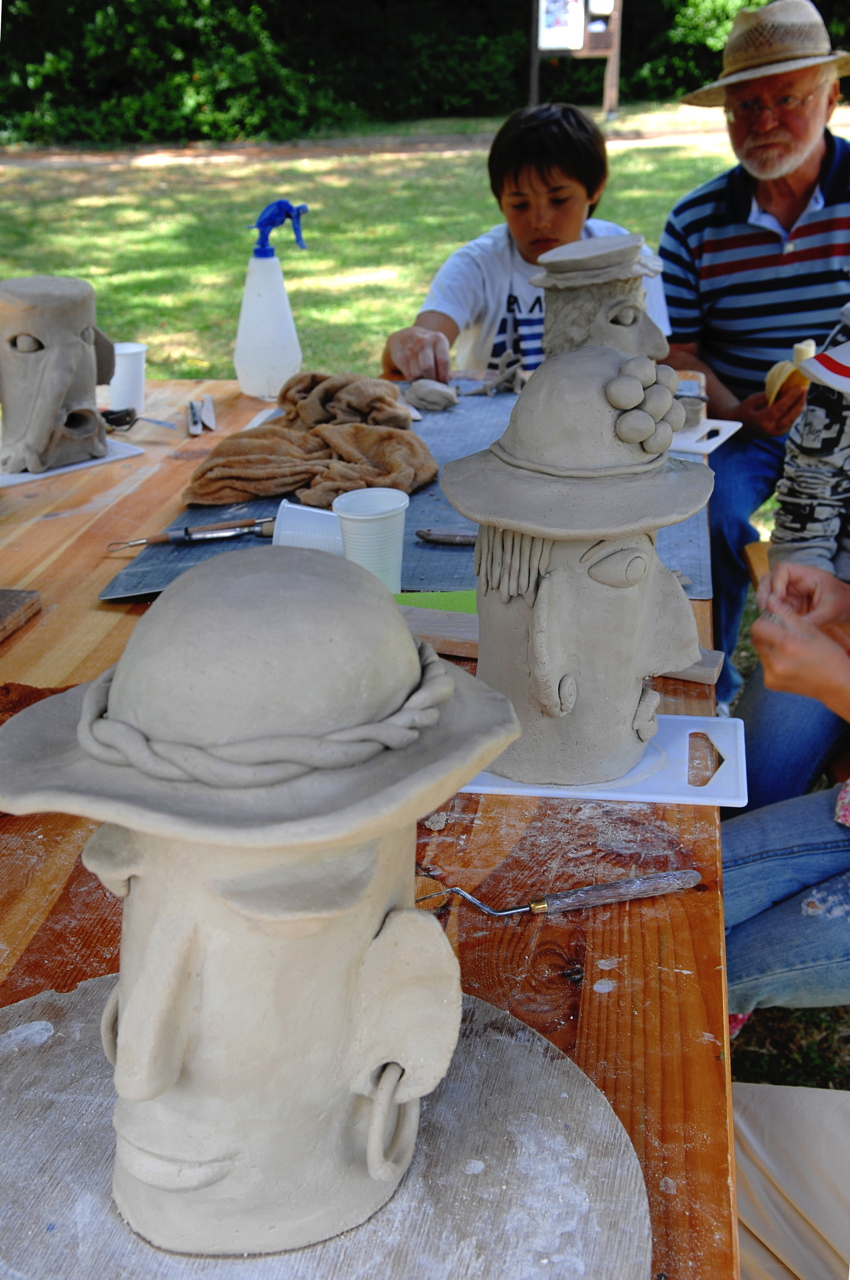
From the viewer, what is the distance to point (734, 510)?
2729 mm

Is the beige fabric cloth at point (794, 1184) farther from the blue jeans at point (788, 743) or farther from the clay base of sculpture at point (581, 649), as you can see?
the blue jeans at point (788, 743)

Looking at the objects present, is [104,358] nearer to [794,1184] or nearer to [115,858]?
[115,858]

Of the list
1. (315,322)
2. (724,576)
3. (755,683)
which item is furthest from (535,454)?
(315,322)

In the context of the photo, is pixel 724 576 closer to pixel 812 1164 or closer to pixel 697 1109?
pixel 812 1164

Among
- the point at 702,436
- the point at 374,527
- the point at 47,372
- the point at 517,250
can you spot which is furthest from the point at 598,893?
the point at 517,250

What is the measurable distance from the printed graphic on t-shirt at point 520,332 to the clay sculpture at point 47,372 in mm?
1262

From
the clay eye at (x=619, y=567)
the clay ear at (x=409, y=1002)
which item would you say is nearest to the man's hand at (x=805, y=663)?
the clay eye at (x=619, y=567)

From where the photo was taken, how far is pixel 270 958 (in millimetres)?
690

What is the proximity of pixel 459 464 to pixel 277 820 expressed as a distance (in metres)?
0.76

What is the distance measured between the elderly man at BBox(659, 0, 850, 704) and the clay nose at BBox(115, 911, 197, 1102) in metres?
2.10

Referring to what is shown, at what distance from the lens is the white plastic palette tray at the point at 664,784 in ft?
4.12

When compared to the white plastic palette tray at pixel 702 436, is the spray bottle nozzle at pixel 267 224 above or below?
above

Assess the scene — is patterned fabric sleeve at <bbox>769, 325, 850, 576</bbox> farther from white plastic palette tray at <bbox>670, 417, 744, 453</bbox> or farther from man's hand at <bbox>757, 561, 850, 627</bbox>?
white plastic palette tray at <bbox>670, 417, 744, 453</bbox>

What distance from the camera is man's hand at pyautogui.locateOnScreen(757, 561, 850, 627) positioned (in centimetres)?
167
